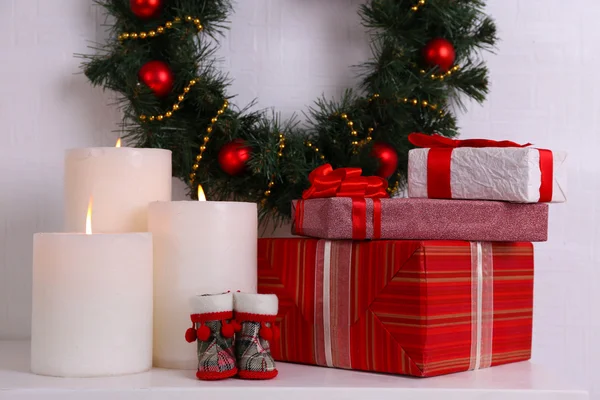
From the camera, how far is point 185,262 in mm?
956

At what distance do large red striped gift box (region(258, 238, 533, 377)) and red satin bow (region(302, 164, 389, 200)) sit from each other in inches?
2.7

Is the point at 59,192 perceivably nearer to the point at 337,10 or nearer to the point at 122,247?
the point at 122,247

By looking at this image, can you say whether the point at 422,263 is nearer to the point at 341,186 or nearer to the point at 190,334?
the point at 341,186

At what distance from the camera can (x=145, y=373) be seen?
36.2 inches

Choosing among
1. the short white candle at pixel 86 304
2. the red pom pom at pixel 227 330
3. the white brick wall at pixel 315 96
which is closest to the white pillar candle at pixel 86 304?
the short white candle at pixel 86 304

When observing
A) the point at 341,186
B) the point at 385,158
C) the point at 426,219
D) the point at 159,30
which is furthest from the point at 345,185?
the point at 159,30

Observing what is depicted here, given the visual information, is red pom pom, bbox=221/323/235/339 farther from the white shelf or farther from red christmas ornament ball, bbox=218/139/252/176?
red christmas ornament ball, bbox=218/139/252/176

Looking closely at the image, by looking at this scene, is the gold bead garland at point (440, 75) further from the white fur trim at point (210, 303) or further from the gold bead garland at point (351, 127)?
the white fur trim at point (210, 303)

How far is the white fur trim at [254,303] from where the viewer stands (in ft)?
2.92

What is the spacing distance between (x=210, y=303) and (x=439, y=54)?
64 cm

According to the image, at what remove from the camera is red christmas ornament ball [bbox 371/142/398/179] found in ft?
4.01

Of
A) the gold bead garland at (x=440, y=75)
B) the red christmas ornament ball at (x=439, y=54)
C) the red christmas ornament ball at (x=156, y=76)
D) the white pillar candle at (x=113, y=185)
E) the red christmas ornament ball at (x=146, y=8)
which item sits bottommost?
the white pillar candle at (x=113, y=185)

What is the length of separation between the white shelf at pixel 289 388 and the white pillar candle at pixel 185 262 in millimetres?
43

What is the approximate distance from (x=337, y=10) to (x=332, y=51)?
77 mm
